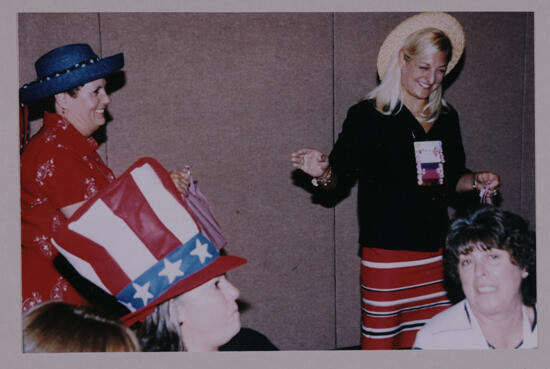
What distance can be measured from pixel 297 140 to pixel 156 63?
766 mm

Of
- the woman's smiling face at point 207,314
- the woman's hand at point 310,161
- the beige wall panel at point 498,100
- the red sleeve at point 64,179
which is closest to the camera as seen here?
the woman's smiling face at point 207,314

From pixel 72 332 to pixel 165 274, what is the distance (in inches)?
10.6

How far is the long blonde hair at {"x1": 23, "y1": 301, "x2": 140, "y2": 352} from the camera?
49.1 inches

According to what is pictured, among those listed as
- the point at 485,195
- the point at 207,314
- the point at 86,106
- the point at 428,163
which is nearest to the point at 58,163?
the point at 86,106

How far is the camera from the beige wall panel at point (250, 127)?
2.59 metres

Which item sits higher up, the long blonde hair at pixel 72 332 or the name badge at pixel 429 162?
the name badge at pixel 429 162

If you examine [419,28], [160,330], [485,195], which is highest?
[419,28]

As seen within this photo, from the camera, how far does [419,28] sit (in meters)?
2.24

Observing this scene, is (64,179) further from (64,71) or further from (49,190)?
(64,71)

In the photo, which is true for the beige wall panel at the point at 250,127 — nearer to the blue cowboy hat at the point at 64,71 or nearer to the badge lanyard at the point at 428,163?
the blue cowboy hat at the point at 64,71

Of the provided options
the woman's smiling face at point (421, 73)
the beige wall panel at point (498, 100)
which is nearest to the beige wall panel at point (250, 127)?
the woman's smiling face at point (421, 73)

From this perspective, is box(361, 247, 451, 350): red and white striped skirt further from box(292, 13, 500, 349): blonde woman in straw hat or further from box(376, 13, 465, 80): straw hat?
box(376, 13, 465, 80): straw hat

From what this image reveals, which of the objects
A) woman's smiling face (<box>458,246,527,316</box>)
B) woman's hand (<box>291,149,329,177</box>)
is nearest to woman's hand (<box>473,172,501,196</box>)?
woman's smiling face (<box>458,246,527,316</box>)

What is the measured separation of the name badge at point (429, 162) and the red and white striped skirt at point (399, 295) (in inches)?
11.5
